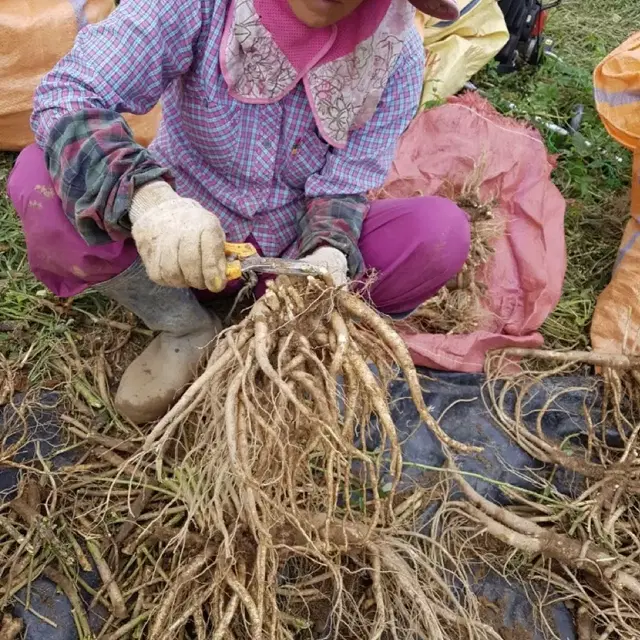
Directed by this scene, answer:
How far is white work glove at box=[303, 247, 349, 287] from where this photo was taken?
4.19 ft

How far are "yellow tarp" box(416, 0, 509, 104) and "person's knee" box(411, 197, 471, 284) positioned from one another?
0.97 meters

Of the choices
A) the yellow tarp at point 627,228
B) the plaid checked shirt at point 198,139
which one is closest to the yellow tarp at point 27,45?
the plaid checked shirt at point 198,139

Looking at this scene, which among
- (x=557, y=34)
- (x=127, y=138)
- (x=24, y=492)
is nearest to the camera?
(x=127, y=138)

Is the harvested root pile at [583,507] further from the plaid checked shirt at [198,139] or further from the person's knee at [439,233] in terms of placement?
the plaid checked shirt at [198,139]

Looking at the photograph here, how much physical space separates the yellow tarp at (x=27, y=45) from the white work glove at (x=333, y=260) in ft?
3.34

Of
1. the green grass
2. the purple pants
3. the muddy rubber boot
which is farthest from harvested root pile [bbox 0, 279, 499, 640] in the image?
the green grass

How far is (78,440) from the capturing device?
1435mm

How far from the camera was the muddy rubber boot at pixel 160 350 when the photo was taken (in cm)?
140

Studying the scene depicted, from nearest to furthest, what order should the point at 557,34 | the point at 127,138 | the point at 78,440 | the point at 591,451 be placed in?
the point at 127,138 < the point at 78,440 < the point at 591,451 < the point at 557,34

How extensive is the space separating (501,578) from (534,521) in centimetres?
15

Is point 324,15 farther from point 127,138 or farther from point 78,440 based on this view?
point 78,440

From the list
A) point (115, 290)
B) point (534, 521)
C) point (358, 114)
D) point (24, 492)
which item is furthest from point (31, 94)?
point (534, 521)

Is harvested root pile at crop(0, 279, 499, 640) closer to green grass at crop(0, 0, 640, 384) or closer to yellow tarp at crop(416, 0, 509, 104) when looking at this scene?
green grass at crop(0, 0, 640, 384)

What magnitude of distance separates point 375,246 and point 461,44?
4.22 feet
